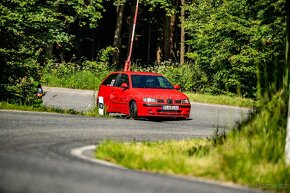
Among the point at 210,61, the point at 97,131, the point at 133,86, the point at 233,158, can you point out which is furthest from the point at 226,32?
the point at 233,158

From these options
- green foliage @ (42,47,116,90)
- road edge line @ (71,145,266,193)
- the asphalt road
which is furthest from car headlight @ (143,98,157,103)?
green foliage @ (42,47,116,90)

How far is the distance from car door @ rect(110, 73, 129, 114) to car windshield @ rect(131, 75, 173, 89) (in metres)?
0.32

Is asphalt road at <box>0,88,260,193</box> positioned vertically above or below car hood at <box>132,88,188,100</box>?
below

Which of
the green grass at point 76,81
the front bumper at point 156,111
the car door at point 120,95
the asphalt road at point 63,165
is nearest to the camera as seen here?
the asphalt road at point 63,165

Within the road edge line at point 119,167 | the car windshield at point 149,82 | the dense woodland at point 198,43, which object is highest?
the dense woodland at point 198,43

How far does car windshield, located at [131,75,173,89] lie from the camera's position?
664 inches

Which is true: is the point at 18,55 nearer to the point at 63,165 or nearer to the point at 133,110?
the point at 133,110

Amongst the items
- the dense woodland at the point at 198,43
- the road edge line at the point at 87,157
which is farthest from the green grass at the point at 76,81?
the road edge line at the point at 87,157

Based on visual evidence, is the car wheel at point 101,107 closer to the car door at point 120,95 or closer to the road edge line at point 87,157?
the car door at point 120,95

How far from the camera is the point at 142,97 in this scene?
15.8 metres

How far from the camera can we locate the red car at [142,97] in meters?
15.7

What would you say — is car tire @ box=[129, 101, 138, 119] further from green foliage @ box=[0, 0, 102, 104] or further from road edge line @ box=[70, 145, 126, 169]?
road edge line @ box=[70, 145, 126, 169]

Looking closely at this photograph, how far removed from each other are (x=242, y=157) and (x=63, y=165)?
2.29m

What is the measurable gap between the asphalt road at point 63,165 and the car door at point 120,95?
440cm
